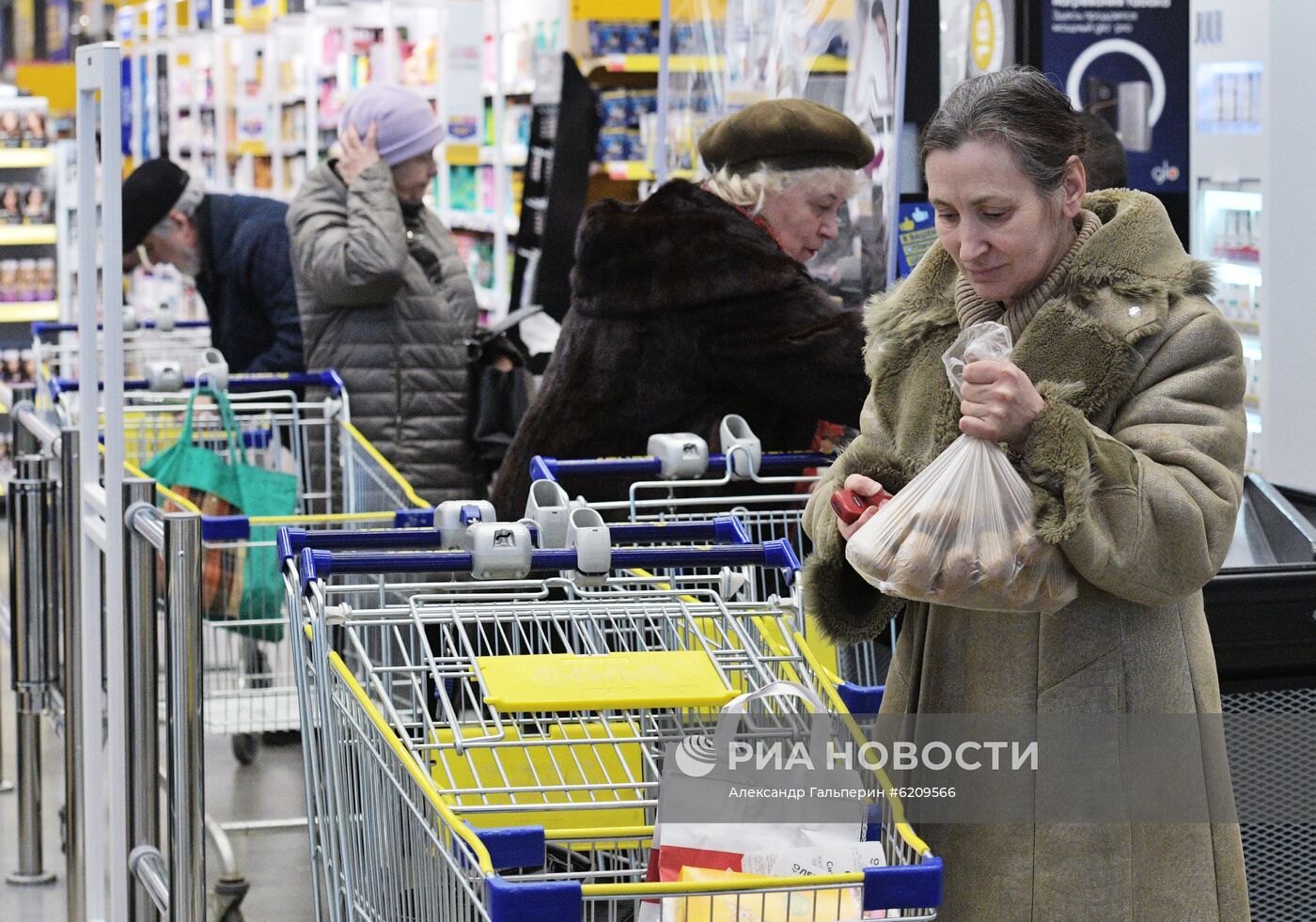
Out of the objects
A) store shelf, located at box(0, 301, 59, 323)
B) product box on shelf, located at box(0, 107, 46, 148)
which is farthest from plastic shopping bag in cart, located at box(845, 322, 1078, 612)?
product box on shelf, located at box(0, 107, 46, 148)

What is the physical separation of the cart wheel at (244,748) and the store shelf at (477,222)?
10.3 ft

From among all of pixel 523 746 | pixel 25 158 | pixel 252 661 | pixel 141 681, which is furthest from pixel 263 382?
pixel 25 158

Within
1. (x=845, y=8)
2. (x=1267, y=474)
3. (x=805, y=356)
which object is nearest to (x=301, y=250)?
(x=845, y=8)

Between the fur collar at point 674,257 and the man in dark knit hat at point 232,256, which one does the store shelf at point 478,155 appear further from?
the fur collar at point 674,257

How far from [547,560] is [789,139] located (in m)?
1.45

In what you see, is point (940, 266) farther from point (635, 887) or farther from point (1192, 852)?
point (635, 887)

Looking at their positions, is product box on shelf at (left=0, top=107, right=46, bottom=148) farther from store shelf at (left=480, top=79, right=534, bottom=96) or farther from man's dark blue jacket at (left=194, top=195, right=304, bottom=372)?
man's dark blue jacket at (left=194, top=195, right=304, bottom=372)

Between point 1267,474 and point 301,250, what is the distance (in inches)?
116

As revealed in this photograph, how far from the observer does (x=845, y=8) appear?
143 inches

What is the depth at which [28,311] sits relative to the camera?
9797 millimetres

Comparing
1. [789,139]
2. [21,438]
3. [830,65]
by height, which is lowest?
[21,438]

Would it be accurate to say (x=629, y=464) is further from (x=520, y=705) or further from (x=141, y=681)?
(x=520, y=705)

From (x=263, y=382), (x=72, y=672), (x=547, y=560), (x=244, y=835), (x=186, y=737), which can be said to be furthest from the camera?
(x=244, y=835)

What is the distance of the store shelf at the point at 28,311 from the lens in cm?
973
